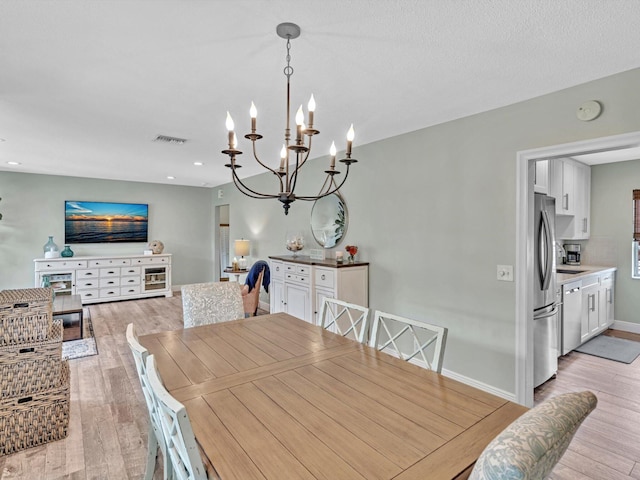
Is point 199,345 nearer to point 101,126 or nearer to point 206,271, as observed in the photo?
point 101,126

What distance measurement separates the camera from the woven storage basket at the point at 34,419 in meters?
2.08

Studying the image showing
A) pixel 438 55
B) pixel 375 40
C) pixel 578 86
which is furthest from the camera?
pixel 578 86

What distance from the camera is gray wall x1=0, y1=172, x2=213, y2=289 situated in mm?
5895

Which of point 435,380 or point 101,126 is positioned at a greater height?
point 101,126

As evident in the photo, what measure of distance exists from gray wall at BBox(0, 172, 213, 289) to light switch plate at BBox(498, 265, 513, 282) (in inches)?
261

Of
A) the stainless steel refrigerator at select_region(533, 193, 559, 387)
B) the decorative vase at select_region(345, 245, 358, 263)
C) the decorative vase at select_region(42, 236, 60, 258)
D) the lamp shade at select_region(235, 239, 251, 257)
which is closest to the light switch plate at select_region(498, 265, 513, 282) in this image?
the stainless steel refrigerator at select_region(533, 193, 559, 387)

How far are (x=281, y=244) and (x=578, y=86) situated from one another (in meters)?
4.16

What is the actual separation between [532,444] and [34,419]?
281 cm

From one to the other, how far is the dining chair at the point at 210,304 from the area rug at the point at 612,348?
12.9ft

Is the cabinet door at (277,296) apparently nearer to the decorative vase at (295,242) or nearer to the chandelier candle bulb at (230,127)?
the decorative vase at (295,242)

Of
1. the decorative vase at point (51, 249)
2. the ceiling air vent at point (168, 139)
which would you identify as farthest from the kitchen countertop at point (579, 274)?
the decorative vase at point (51, 249)

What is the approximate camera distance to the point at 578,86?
223cm

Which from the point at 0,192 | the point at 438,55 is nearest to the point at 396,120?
the point at 438,55

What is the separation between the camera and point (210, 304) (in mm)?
2566
